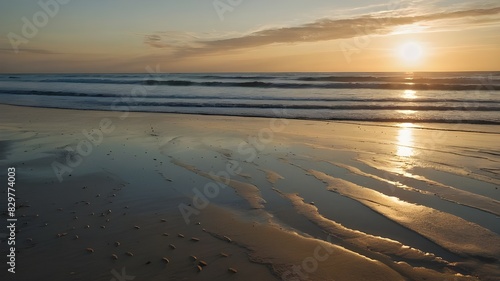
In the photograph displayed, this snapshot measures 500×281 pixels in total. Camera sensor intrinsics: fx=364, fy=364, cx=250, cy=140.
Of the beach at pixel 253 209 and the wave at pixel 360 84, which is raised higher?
the wave at pixel 360 84

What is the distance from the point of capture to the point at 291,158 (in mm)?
10164

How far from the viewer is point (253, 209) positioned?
6.42 m

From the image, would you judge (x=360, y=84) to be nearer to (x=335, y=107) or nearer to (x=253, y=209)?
(x=335, y=107)

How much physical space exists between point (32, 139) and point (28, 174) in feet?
16.0

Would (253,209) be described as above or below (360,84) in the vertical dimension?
below

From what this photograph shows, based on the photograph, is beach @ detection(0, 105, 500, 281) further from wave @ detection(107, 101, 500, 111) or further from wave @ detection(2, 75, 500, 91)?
wave @ detection(2, 75, 500, 91)

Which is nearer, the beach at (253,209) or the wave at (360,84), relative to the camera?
the beach at (253,209)

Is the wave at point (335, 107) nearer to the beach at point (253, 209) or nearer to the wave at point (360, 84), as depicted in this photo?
the beach at point (253, 209)

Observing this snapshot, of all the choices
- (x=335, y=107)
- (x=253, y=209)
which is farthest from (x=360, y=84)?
(x=253, y=209)

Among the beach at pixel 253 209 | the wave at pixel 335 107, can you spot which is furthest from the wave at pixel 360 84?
the beach at pixel 253 209

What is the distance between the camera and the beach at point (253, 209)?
178 inches

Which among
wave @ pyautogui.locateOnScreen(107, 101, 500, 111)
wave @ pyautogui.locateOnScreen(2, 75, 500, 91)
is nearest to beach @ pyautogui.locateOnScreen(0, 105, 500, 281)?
wave @ pyautogui.locateOnScreen(107, 101, 500, 111)

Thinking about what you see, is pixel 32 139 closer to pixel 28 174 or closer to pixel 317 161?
pixel 28 174

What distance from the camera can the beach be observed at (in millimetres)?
4516
